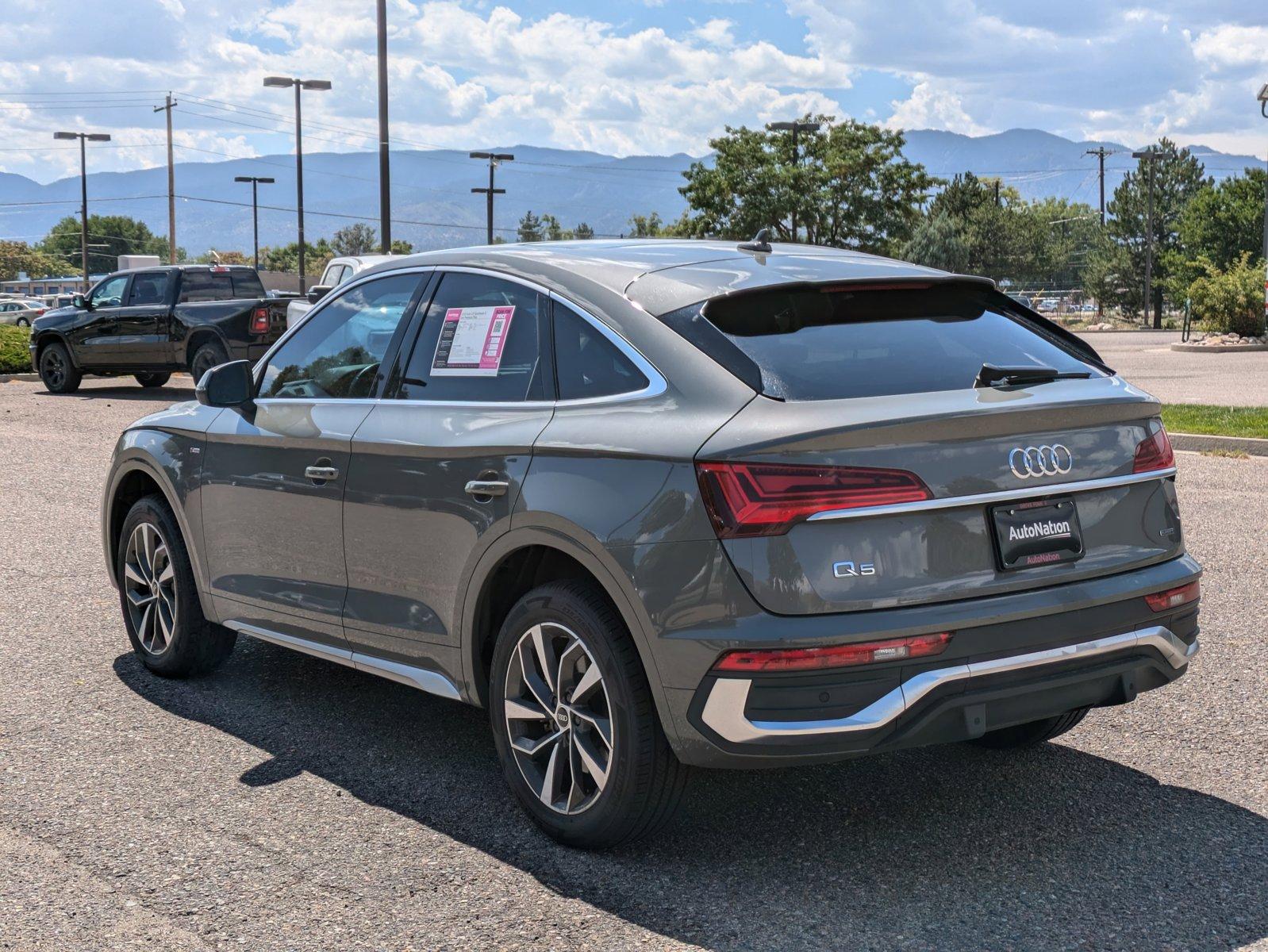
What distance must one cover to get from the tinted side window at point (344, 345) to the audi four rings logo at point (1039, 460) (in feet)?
7.26

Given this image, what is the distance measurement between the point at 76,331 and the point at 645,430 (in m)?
21.2

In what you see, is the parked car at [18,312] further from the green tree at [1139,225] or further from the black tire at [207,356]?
the green tree at [1139,225]

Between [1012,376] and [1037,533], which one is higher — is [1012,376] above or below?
above

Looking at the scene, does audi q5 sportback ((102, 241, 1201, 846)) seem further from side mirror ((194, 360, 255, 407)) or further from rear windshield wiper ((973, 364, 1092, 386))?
side mirror ((194, 360, 255, 407))

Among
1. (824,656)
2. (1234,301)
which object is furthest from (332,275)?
(1234,301)

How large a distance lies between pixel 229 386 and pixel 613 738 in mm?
2418

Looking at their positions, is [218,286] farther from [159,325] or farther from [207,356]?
[207,356]

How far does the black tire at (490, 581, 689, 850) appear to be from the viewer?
3.81 m

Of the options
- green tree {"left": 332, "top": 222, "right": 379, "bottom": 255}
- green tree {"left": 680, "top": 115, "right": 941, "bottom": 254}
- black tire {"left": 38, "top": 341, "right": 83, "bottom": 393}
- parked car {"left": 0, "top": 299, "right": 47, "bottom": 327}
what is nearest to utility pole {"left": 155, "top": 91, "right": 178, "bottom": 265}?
parked car {"left": 0, "top": 299, "right": 47, "bottom": 327}

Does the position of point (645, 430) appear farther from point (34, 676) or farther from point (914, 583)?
point (34, 676)

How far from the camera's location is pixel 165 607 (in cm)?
605

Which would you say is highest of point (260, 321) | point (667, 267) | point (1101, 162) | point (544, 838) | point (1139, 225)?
point (1101, 162)

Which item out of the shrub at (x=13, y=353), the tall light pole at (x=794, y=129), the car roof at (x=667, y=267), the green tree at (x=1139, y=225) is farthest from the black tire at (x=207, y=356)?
the green tree at (x=1139, y=225)

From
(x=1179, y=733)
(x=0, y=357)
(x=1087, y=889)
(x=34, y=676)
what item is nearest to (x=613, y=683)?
(x=1087, y=889)
